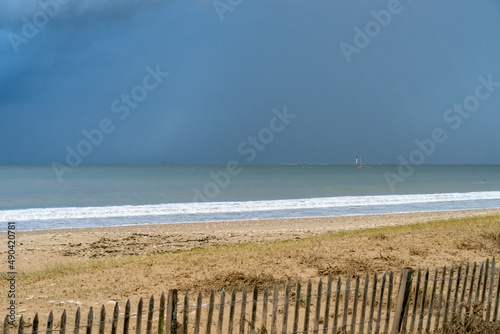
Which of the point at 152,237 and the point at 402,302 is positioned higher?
the point at 402,302

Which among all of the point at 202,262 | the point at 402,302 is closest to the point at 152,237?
the point at 202,262

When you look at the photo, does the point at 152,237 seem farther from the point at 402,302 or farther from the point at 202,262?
the point at 402,302

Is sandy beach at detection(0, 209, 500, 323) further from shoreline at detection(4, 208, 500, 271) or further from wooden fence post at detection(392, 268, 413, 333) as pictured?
wooden fence post at detection(392, 268, 413, 333)

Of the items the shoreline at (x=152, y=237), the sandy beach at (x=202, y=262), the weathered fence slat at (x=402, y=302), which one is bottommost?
the shoreline at (x=152, y=237)

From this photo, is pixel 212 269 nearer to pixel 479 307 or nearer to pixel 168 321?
pixel 168 321

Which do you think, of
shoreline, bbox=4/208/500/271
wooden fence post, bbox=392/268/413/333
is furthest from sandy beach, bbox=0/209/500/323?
wooden fence post, bbox=392/268/413/333

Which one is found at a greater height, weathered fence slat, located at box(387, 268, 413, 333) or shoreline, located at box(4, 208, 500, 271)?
weathered fence slat, located at box(387, 268, 413, 333)

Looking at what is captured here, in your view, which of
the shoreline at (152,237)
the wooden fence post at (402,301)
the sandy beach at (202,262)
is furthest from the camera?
the shoreline at (152,237)

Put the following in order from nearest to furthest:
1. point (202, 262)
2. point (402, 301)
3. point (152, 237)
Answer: point (402, 301) < point (202, 262) < point (152, 237)

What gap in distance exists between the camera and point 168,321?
19.7 feet

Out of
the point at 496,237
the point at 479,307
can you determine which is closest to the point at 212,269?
the point at 479,307

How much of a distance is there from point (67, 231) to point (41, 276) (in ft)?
46.3

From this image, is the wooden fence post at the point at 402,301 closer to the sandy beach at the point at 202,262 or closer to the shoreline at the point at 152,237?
the sandy beach at the point at 202,262

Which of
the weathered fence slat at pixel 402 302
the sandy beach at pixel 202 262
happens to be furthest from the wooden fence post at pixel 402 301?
the sandy beach at pixel 202 262
